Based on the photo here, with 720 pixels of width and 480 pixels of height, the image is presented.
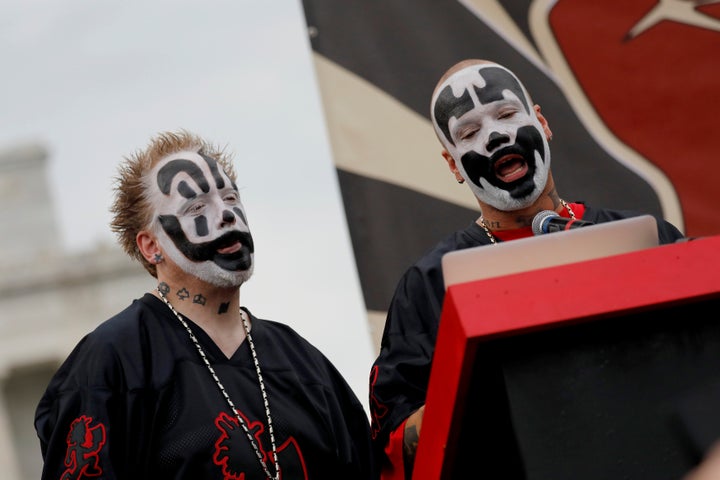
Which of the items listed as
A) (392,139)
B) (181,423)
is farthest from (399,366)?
(392,139)

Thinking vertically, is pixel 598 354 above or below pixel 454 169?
below

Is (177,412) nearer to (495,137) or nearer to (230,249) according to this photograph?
(230,249)

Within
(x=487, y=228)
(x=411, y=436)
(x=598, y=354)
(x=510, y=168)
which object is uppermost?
(x=510, y=168)

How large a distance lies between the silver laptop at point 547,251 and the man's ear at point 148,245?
4.69ft

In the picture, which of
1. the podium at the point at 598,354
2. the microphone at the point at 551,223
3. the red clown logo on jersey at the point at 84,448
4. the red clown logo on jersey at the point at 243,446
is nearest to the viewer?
the podium at the point at 598,354

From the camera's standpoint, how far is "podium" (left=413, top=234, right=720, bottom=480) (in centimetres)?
233

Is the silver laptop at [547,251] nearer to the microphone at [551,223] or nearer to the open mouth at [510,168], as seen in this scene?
the microphone at [551,223]

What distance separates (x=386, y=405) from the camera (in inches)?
138

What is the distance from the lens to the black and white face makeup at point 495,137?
3615mm

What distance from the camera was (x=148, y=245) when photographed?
381cm

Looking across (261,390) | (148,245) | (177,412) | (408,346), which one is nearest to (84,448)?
(177,412)

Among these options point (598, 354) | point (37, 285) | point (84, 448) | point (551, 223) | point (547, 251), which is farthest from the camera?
point (37, 285)

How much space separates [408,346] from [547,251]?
1.09 metres

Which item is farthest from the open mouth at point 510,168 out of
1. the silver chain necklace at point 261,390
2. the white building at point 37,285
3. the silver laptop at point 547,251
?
the white building at point 37,285
